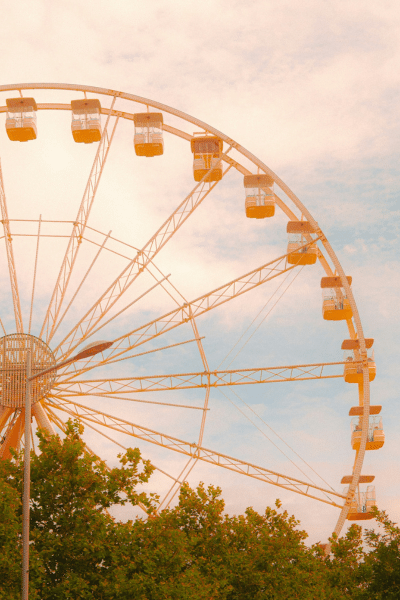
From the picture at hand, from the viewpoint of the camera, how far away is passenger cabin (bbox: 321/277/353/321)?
36.2m

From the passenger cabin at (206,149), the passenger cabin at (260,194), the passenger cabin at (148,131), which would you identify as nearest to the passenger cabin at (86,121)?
the passenger cabin at (148,131)

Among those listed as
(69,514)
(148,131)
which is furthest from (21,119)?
(69,514)

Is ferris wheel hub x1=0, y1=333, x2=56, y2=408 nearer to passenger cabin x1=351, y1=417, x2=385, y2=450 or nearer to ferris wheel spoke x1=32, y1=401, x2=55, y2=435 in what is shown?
ferris wheel spoke x1=32, y1=401, x2=55, y2=435

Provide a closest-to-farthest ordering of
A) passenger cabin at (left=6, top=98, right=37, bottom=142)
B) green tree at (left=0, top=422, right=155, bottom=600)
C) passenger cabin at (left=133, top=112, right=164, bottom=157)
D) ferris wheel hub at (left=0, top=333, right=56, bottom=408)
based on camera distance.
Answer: green tree at (left=0, top=422, right=155, bottom=600) < ferris wheel hub at (left=0, top=333, right=56, bottom=408) < passenger cabin at (left=133, top=112, right=164, bottom=157) < passenger cabin at (left=6, top=98, right=37, bottom=142)

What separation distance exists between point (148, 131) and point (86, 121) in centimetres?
249

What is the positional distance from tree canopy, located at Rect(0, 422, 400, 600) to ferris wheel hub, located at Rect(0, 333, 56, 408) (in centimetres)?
263

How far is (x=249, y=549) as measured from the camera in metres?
31.1

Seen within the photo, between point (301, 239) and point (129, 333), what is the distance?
7815 millimetres

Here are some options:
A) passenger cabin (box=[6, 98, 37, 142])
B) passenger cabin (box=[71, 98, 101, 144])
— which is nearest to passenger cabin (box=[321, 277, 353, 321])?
passenger cabin (box=[71, 98, 101, 144])

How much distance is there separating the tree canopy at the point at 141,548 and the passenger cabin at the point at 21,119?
13.7 metres

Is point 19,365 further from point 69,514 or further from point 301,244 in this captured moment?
point 301,244

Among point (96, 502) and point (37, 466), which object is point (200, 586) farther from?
point (37, 466)

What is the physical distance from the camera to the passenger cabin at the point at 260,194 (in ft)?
119

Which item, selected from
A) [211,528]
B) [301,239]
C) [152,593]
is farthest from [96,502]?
[301,239]
